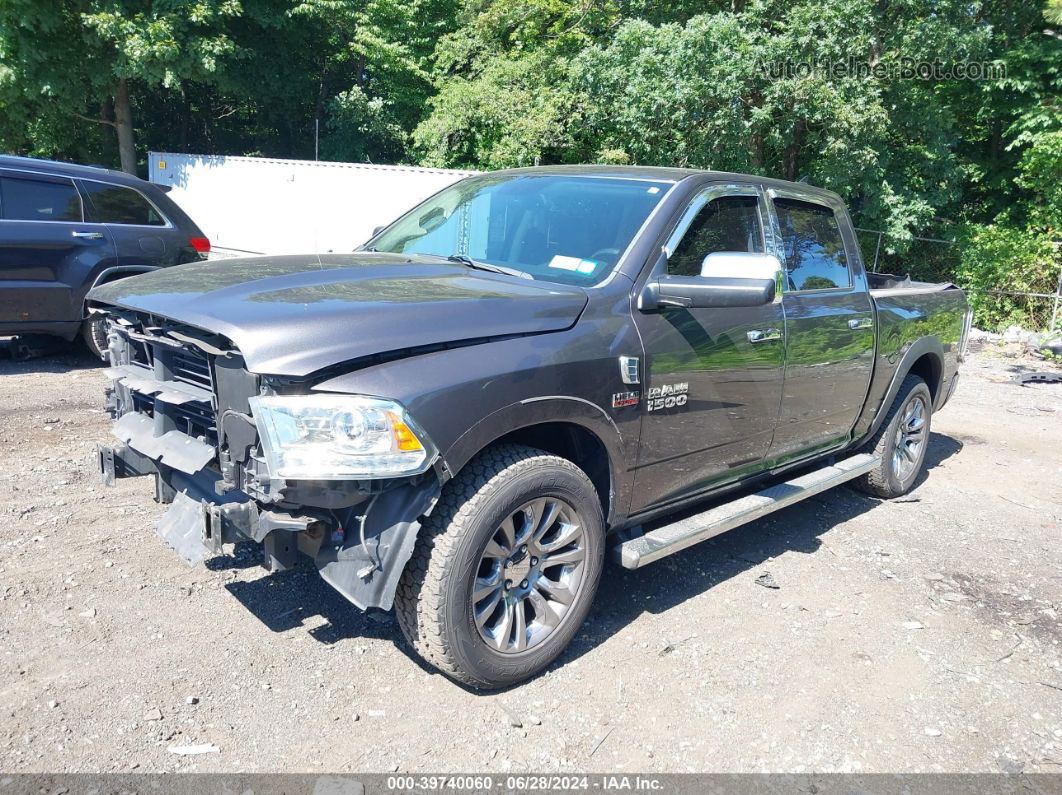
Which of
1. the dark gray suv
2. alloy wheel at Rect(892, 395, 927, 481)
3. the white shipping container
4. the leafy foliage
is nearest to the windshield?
alloy wheel at Rect(892, 395, 927, 481)

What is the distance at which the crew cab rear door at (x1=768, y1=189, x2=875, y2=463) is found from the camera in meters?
4.43

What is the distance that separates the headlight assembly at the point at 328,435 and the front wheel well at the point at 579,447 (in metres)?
0.79

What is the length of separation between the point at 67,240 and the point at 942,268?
13951mm

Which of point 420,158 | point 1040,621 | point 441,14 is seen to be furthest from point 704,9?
point 1040,621

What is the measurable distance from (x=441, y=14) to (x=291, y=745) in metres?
24.3

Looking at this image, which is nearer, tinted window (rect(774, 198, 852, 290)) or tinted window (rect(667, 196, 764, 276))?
tinted window (rect(667, 196, 764, 276))

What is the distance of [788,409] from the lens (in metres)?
4.40

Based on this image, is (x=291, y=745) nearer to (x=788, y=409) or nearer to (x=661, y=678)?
(x=661, y=678)

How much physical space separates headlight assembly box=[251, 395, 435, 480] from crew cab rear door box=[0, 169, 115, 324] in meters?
5.83

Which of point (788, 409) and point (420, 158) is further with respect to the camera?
point (420, 158)

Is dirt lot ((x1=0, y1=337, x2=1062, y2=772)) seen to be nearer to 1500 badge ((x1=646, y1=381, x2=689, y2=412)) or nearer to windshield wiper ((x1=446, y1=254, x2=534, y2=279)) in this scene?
1500 badge ((x1=646, y1=381, x2=689, y2=412))

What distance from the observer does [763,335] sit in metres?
4.12

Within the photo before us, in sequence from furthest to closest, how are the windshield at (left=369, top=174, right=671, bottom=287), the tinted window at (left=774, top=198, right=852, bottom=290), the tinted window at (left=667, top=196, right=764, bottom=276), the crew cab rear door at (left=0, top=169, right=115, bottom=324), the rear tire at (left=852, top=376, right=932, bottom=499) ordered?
the crew cab rear door at (left=0, top=169, right=115, bottom=324)
the rear tire at (left=852, top=376, right=932, bottom=499)
the tinted window at (left=774, top=198, right=852, bottom=290)
the tinted window at (left=667, top=196, right=764, bottom=276)
the windshield at (left=369, top=174, right=671, bottom=287)

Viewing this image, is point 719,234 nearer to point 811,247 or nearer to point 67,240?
point 811,247
